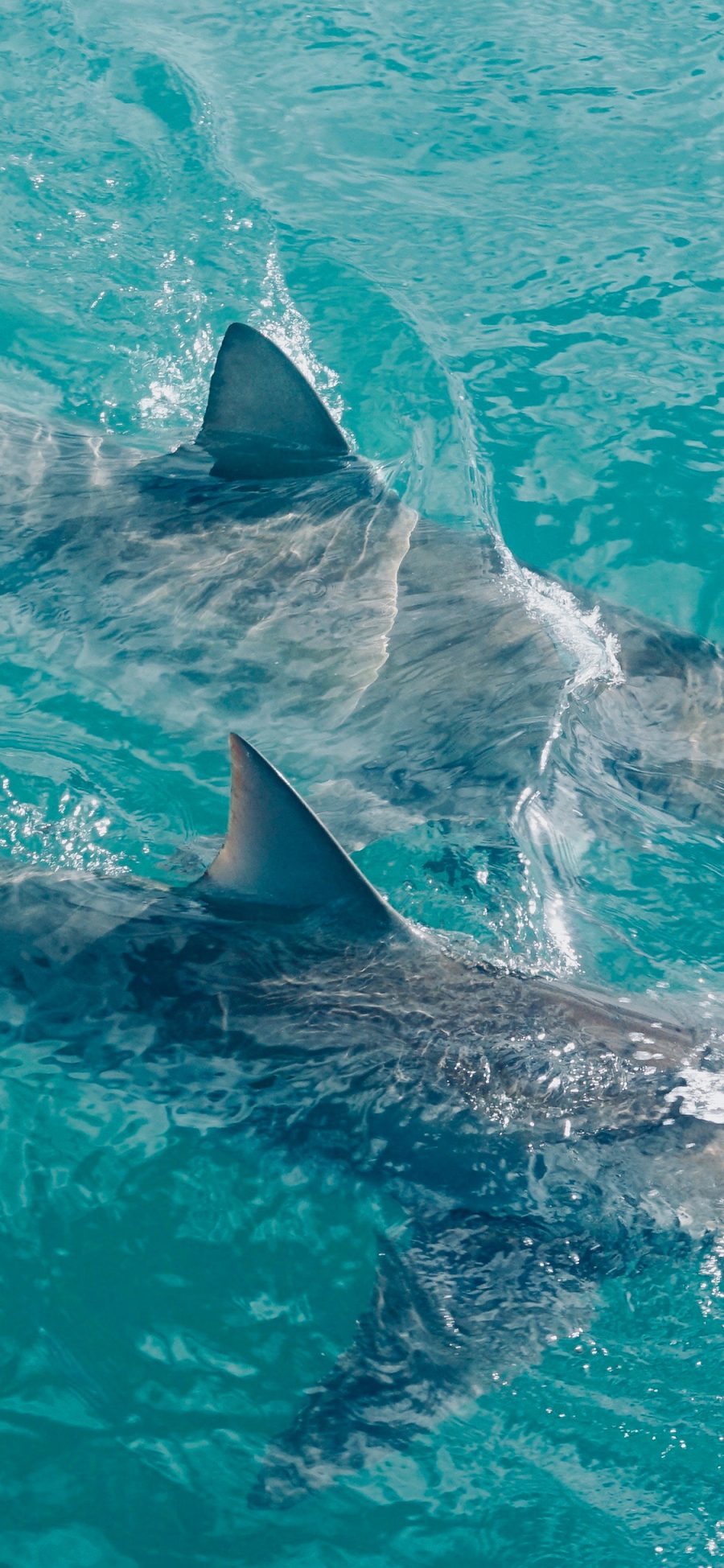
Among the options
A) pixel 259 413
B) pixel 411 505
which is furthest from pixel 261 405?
pixel 411 505

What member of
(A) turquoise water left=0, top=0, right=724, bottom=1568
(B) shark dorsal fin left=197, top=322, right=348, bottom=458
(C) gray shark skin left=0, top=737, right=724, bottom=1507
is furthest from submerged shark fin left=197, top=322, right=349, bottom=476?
(C) gray shark skin left=0, top=737, right=724, bottom=1507

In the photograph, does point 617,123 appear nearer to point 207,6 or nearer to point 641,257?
point 641,257

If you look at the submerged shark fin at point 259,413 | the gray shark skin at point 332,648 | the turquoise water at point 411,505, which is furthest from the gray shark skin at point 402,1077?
the submerged shark fin at point 259,413

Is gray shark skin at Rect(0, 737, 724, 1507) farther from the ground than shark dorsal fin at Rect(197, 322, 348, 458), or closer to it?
closer to it

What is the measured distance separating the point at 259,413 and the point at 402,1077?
18.2 ft

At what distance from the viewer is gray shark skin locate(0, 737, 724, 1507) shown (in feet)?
17.8

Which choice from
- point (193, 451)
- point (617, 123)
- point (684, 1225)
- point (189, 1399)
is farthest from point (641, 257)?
point (189, 1399)

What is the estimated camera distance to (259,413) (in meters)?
9.62

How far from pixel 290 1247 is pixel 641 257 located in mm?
10692

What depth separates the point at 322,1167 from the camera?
5.69 m

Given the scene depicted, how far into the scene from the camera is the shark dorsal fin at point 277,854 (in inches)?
225

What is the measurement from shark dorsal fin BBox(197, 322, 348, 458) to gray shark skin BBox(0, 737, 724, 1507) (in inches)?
179

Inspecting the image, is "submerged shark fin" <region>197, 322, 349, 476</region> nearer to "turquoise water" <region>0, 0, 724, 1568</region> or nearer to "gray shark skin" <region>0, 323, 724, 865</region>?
"gray shark skin" <region>0, 323, 724, 865</region>

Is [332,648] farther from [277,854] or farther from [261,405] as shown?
[277,854]
